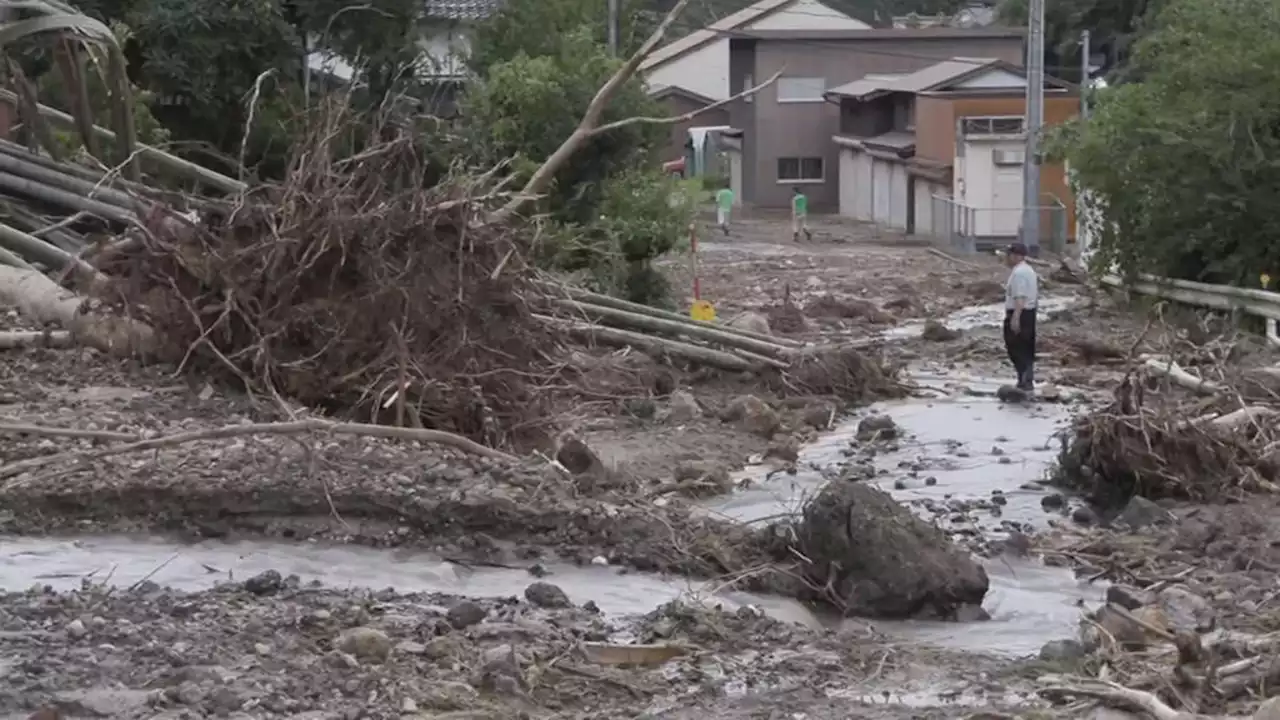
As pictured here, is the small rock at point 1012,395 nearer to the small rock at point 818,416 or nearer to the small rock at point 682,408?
the small rock at point 818,416

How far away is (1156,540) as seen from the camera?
11469 millimetres

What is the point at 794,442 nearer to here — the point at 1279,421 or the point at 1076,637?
the point at 1279,421

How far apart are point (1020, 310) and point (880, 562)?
9.28 m

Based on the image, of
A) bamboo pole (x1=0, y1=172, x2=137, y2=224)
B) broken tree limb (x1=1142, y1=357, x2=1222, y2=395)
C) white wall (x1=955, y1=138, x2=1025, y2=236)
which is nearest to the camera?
broken tree limb (x1=1142, y1=357, x2=1222, y2=395)

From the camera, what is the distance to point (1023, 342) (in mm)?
18672

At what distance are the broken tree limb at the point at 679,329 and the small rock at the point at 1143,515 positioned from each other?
6363 mm

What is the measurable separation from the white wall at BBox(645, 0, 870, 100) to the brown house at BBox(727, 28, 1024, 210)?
4.96m

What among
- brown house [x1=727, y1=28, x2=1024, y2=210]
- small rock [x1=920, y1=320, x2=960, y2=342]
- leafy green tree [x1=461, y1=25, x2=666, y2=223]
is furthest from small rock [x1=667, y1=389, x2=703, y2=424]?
brown house [x1=727, y1=28, x2=1024, y2=210]

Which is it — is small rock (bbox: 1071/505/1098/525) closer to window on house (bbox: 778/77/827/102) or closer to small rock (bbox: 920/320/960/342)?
small rock (bbox: 920/320/960/342)

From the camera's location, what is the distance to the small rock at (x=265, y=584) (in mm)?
8647

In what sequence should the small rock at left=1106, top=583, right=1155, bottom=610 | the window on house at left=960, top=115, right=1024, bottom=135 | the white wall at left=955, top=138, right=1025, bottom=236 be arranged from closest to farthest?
the small rock at left=1106, top=583, right=1155, bottom=610, the white wall at left=955, top=138, right=1025, bottom=236, the window on house at left=960, top=115, right=1024, bottom=135

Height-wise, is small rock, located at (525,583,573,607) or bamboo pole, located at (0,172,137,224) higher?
bamboo pole, located at (0,172,137,224)

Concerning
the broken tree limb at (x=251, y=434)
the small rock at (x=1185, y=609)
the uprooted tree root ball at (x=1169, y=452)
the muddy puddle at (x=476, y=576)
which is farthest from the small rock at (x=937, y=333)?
the broken tree limb at (x=251, y=434)

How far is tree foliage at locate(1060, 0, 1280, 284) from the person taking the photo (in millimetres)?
23906
